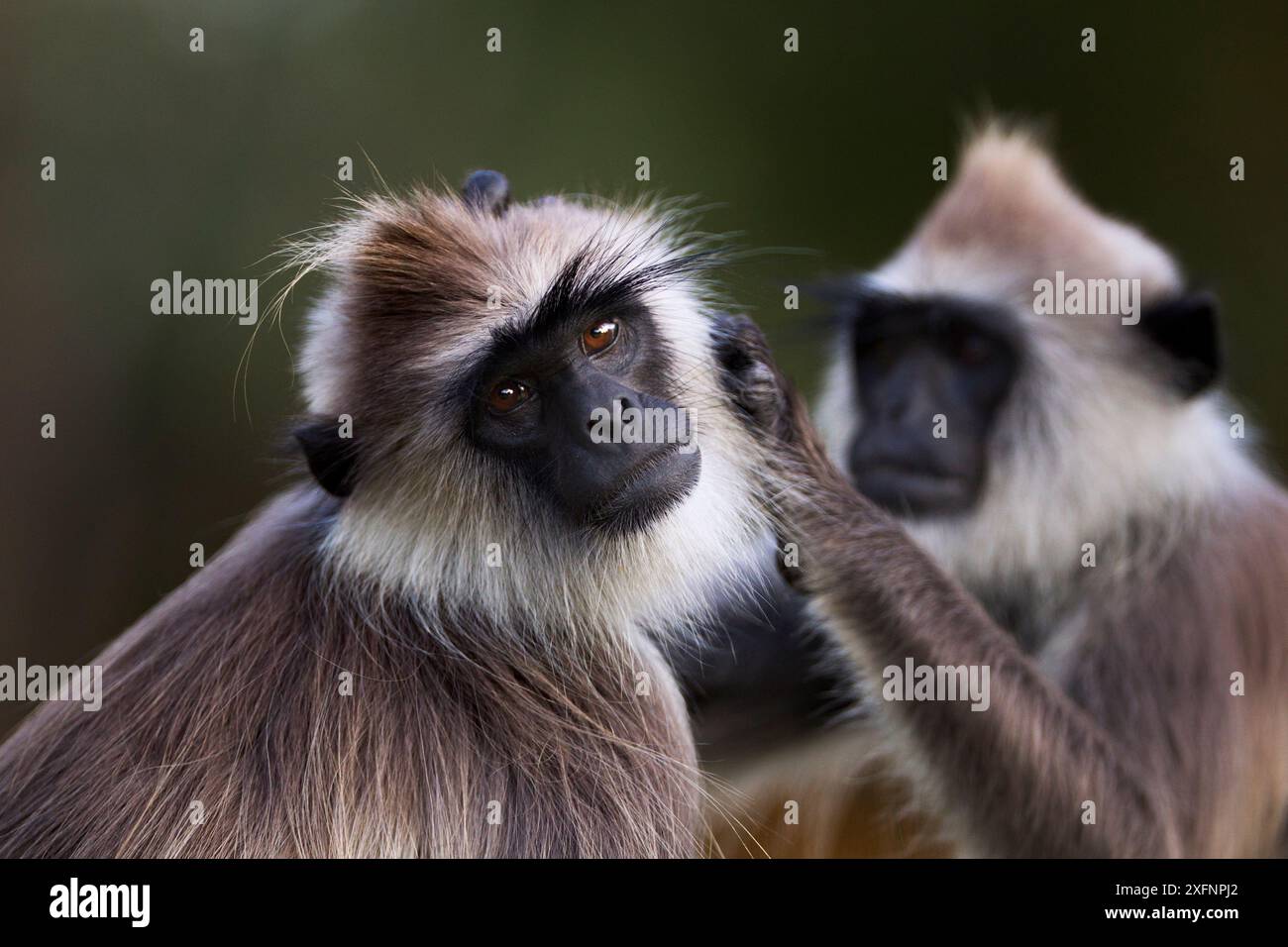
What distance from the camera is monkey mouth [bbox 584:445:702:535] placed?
2090mm

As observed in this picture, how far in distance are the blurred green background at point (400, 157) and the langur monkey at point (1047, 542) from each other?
51.3 inches

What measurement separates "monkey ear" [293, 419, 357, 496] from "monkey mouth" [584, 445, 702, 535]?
407 mm

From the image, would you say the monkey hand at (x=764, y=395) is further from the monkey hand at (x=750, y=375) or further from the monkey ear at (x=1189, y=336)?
the monkey ear at (x=1189, y=336)

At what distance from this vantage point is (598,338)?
2195 mm

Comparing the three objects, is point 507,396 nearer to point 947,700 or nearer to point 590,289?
point 590,289

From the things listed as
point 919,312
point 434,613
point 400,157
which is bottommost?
point 434,613

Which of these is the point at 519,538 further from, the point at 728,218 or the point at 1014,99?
the point at 1014,99

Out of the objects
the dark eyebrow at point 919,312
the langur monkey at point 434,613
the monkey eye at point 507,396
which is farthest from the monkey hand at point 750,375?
the dark eyebrow at point 919,312

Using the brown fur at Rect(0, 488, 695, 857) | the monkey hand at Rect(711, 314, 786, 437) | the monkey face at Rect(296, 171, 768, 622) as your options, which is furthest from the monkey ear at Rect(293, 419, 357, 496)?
the monkey hand at Rect(711, 314, 786, 437)

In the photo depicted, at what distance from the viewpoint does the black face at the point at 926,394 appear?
3.24m

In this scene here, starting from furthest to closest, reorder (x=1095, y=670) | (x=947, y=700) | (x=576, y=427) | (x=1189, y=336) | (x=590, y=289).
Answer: (x=1189, y=336) < (x=1095, y=670) < (x=947, y=700) < (x=590, y=289) < (x=576, y=427)

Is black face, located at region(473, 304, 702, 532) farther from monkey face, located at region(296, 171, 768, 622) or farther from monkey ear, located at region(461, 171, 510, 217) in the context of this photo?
monkey ear, located at region(461, 171, 510, 217)

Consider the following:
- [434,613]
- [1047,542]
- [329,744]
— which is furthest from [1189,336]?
[329,744]

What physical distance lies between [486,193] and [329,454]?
61 cm
